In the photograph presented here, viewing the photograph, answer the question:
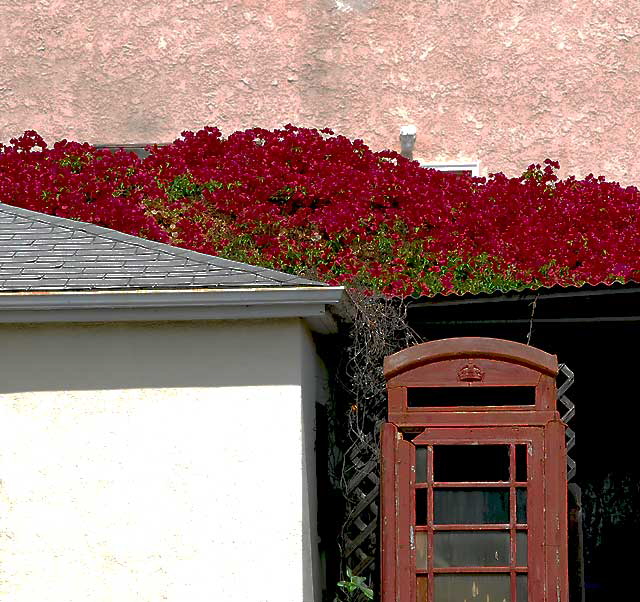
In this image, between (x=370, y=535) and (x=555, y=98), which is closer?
(x=370, y=535)

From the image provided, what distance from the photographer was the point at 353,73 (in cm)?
1506

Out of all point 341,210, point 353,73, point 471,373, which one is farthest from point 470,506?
point 353,73

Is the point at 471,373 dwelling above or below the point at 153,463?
above

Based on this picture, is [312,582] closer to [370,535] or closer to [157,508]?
[370,535]

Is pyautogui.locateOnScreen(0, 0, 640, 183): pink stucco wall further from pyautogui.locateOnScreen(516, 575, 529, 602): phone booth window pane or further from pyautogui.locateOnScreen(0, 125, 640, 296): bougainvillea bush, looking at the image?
pyautogui.locateOnScreen(516, 575, 529, 602): phone booth window pane

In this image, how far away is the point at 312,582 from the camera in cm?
828

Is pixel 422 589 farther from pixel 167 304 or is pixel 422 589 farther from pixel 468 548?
pixel 167 304

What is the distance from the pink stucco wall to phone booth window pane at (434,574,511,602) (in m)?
7.87

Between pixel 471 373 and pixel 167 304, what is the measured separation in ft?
6.72

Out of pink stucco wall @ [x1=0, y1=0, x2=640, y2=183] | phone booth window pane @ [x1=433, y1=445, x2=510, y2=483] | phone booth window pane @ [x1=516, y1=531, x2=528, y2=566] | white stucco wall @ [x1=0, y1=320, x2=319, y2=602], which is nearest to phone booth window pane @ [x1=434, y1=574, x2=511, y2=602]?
phone booth window pane @ [x1=516, y1=531, x2=528, y2=566]

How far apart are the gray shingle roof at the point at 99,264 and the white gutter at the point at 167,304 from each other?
0.06 metres

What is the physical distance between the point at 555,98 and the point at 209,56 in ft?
14.6

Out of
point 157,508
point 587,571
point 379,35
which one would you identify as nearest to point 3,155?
point 379,35

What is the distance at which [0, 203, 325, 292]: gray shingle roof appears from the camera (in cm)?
758
